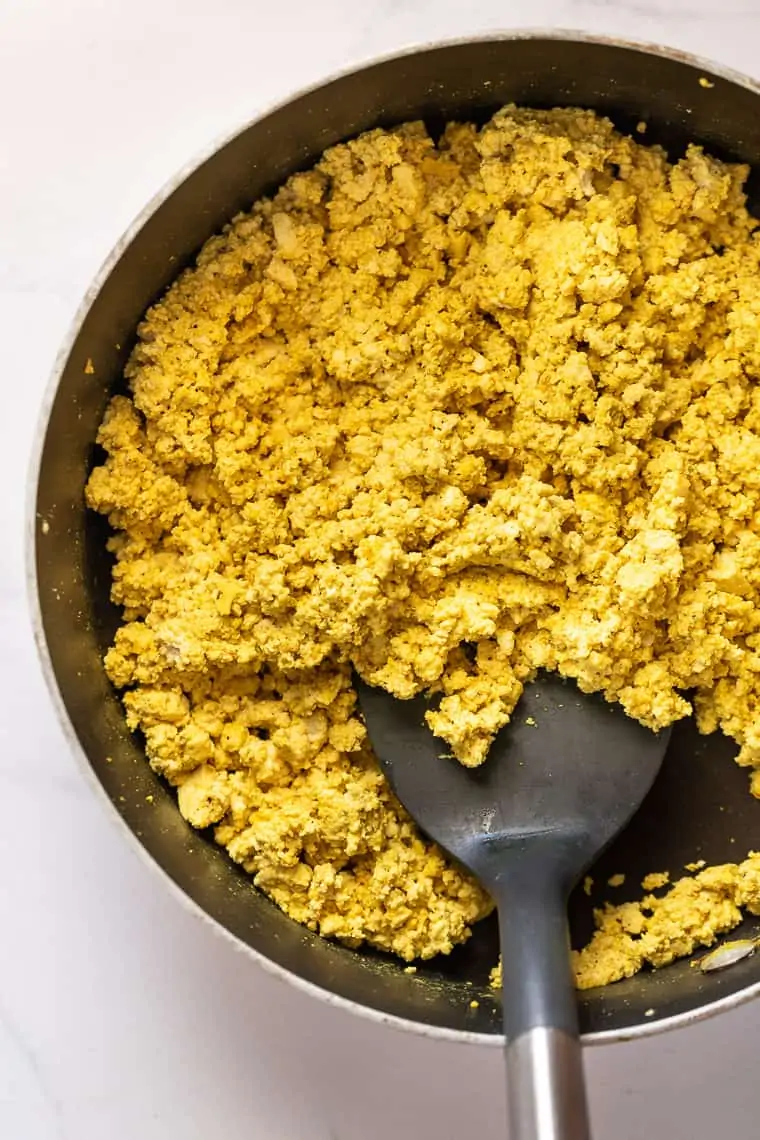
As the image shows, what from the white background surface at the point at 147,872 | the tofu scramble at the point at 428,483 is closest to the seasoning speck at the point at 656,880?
the tofu scramble at the point at 428,483

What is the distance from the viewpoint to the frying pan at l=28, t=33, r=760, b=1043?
42.9 inches

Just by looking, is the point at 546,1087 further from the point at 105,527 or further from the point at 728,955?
the point at 105,527

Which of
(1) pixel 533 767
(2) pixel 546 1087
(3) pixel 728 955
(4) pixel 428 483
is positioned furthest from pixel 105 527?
(3) pixel 728 955

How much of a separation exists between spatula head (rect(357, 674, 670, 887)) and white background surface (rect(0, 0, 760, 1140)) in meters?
0.34

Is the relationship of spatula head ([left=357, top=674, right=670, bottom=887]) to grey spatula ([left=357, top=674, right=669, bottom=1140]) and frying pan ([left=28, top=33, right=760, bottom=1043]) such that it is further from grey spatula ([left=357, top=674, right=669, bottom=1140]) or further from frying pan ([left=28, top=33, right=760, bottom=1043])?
frying pan ([left=28, top=33, right=760, bottom=1043])

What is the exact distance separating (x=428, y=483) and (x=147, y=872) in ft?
1.87

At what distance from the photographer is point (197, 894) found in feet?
3.69

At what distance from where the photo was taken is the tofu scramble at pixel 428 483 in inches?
44.6

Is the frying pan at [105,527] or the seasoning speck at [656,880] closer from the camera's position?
the frying pan at [105,527]

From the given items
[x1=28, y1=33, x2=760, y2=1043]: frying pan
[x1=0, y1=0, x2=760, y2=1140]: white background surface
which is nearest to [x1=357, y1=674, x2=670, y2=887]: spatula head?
[x1=28, y1=33, x2=760, y2=1043]: frying pan

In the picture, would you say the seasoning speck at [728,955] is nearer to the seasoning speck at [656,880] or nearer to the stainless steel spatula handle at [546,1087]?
the seasoning speck at [656,880]

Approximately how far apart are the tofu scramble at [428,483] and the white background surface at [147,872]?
19cm

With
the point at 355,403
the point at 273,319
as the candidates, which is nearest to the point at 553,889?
the point at 355,403

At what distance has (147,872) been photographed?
1.30 metres
